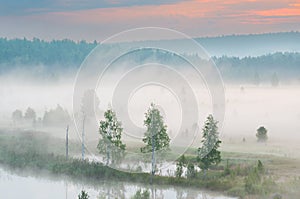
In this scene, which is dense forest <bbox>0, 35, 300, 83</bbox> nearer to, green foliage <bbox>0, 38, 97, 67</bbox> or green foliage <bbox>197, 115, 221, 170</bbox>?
green foliage <bbox>0, 38, 97, 67</bbox>

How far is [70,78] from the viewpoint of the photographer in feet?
291

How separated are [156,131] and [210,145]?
2518 mm

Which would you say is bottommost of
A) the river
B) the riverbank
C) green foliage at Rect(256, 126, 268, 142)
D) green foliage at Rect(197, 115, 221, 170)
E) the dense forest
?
the river

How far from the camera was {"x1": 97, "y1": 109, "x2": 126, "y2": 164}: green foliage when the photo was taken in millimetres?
29109

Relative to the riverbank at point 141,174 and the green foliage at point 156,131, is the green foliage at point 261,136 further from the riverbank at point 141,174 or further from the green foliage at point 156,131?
the green foliage at point 156,131

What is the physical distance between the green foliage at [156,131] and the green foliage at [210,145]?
171 cm

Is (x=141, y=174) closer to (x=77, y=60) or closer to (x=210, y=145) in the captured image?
(x=210, y=145)

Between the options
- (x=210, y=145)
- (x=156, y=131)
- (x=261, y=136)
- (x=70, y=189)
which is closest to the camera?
(x=70, y=189)

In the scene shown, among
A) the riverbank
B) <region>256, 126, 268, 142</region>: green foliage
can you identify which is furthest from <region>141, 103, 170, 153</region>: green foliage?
<region>256, 126, 268, 142</region>: green foliage

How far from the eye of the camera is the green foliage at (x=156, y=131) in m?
28.0

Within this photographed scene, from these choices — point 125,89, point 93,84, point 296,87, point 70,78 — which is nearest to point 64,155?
point 93,84

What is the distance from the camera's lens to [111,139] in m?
29.4

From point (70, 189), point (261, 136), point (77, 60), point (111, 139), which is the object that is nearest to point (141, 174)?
point (111, 139)

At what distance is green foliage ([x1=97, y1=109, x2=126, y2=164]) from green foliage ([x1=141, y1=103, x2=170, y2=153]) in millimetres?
1354
